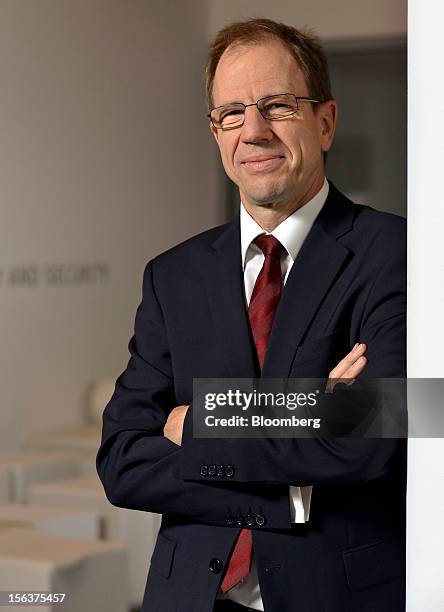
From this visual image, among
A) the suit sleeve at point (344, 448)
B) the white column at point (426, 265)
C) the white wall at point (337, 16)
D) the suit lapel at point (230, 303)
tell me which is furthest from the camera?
the white wall at point (337, 16)

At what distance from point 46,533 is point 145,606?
1.80m

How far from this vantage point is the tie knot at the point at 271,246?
1.57 m

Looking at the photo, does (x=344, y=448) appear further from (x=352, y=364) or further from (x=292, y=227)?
(x=292, y=227)

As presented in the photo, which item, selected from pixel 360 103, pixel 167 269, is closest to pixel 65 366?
pixel 360 103

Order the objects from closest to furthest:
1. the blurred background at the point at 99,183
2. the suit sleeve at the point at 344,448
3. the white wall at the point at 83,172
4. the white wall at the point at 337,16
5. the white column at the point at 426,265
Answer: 1. the white column at the point at 426,265
2. the suit sleeve at the point at 344,448
3. the blurred background at the point at 99,183
4. the white wall at the point at 83,172
5. the white wall at the point at 337,16

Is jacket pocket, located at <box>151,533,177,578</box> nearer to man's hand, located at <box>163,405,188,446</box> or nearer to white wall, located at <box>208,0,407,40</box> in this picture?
man's hand, located at <box>163,405,188,446</box>

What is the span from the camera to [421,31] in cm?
121

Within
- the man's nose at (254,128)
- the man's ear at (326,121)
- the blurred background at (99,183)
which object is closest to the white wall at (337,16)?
the blurred background at (99,183)

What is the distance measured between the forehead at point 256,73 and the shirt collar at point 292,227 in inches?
6.2

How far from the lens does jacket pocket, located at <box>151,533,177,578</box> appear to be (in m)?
1.55

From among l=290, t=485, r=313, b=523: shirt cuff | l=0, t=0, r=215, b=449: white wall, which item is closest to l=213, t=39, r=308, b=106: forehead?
l=290, t=485, r=313, b=523: shirt cuff

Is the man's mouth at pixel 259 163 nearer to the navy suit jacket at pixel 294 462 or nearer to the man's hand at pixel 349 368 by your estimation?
the navy suit jacket at pixel 294 462

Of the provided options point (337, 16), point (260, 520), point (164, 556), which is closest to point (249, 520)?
point (260, 520)

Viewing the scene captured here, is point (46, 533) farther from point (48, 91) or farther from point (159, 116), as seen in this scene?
point (159, 116)
